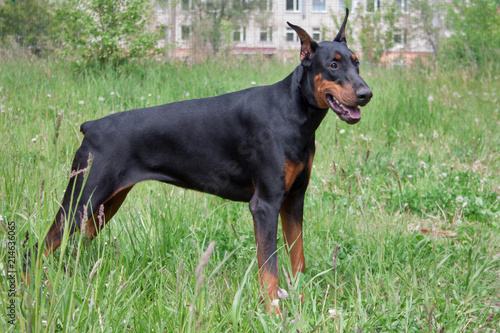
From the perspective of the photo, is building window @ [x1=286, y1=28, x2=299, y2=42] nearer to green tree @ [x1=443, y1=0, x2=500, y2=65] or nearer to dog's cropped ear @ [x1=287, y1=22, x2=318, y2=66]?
green tree @ [x1=443, y1=0, x2=500, y2=65]

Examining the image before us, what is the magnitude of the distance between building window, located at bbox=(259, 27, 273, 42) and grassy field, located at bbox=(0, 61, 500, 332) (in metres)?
15.8

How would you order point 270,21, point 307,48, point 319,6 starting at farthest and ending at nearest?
point 319,6
point 270,21
point 307,48

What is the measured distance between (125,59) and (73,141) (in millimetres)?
2724

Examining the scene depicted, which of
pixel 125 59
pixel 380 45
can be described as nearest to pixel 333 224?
pixel 125 59

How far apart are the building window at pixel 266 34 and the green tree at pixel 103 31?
52.6 feet

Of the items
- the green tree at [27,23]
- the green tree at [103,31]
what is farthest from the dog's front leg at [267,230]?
the green tree at [27,23]

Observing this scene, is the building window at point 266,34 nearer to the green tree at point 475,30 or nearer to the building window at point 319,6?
the building window at point 319,6

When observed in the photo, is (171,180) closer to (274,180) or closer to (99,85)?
(274,180)

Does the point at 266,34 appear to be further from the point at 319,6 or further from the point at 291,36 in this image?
the point at 319,6

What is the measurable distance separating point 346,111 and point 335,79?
20 cm

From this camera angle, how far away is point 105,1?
23.2 feet

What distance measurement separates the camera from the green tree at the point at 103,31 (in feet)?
22.9

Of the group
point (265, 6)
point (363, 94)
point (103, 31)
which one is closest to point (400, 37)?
point (103, 31)

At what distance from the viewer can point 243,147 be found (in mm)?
3049
